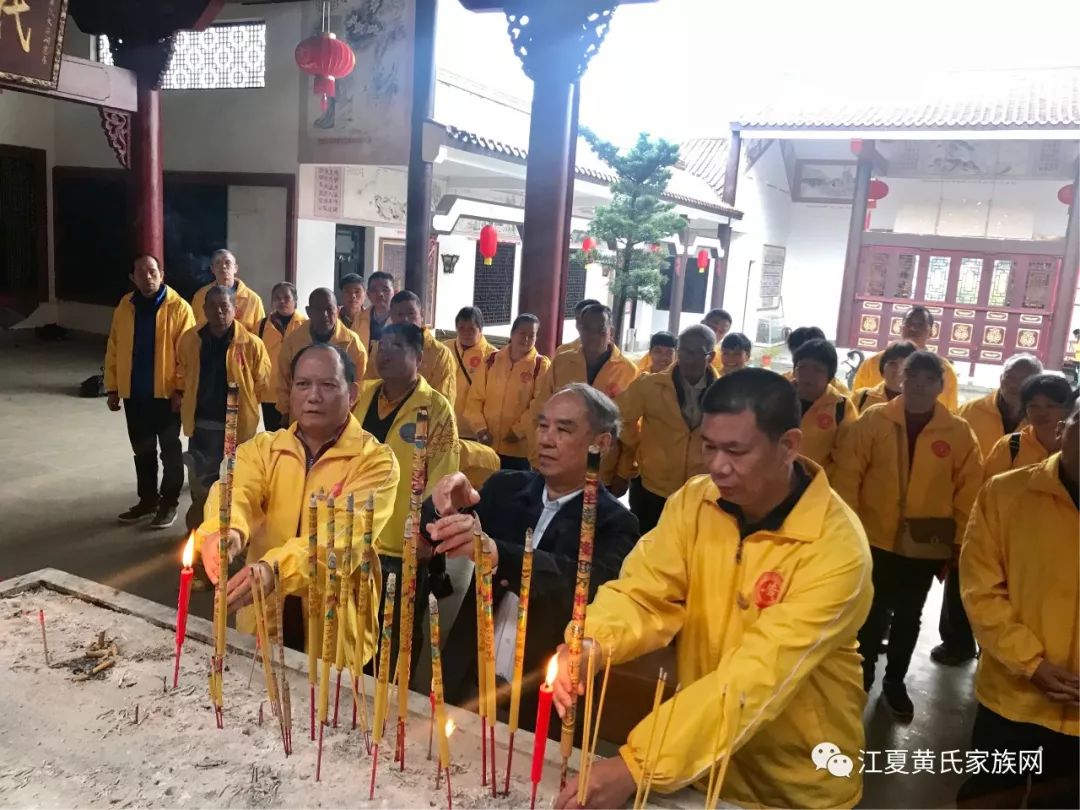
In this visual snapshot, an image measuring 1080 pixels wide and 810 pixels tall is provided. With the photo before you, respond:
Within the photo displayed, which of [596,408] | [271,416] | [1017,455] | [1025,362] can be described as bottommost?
[271,416]

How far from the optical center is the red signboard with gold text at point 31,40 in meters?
5.29

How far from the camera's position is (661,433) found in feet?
12.4

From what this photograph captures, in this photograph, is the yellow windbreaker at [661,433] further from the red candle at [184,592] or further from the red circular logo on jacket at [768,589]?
the red candle at [184,592]

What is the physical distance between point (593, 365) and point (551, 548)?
97.8 inches

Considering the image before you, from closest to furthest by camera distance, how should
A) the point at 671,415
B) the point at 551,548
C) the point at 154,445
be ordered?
the point at 551,548, the point at 671,415, the point at 154,445

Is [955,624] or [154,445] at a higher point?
[154,445]

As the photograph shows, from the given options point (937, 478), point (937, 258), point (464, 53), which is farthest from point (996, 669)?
point (937, 258)

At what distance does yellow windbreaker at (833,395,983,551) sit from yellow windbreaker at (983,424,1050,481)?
0.13m

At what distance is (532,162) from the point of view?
17.8ft

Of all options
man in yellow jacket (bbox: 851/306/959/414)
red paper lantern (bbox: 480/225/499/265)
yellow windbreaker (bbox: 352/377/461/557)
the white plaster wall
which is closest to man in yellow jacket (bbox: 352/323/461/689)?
yellow windbreaker (bbox: 352/377/461/557)

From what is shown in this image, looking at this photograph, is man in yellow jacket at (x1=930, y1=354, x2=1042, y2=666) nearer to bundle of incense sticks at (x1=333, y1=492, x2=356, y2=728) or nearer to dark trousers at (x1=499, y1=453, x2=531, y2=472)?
dark trousers at (x1=499, y1=453, x2=531, y2=472)

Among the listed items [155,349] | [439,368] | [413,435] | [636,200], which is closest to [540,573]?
[413,435]

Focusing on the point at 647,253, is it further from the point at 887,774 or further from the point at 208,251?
the point at 887,774

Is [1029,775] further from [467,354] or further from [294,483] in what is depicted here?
[467,354]
